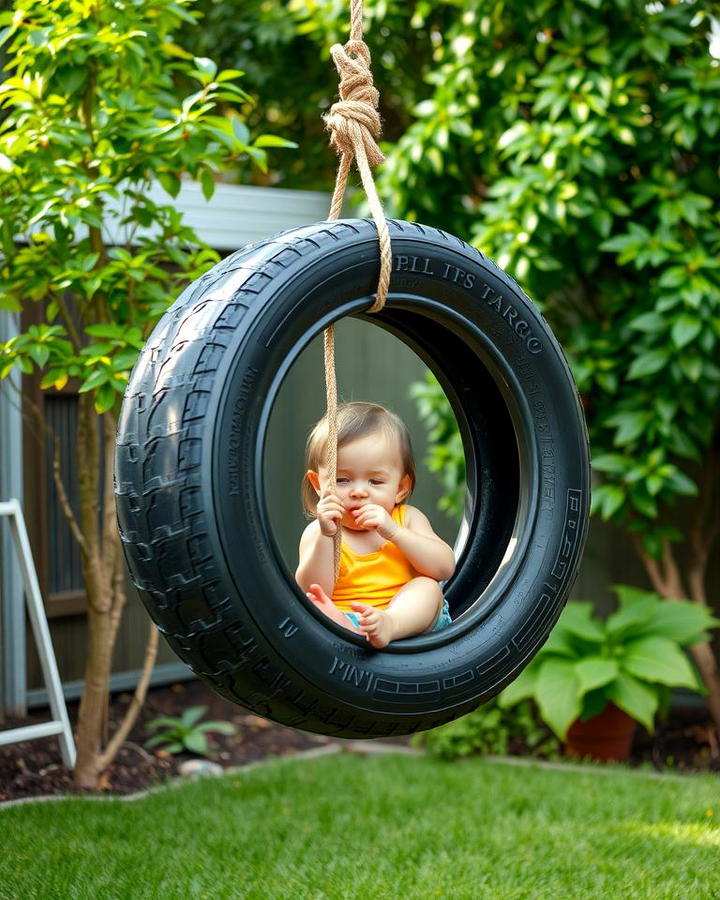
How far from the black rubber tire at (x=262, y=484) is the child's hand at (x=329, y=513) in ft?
0.58

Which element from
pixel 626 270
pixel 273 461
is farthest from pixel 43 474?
pixel 626 270

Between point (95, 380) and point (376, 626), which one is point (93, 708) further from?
point (376, 626)

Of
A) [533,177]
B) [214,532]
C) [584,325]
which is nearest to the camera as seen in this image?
[214,532]

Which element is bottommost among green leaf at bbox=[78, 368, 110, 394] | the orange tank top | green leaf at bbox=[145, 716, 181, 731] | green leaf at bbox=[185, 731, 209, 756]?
green leaf at bbox=[185, 731, 209, 756]

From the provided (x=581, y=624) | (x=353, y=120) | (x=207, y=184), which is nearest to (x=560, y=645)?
(x=581, y=624)

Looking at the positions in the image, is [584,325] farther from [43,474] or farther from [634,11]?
[43,474]

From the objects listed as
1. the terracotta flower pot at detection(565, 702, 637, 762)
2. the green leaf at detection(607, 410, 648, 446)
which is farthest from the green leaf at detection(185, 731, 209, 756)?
the green leaf at detection(607, 410, 648, 446)

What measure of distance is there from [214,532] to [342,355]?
4153mm

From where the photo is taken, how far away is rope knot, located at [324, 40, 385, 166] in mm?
2271

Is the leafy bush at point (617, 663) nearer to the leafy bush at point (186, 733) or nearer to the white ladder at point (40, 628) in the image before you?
the leafy bush at point (186, 733)

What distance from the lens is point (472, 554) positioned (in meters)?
2.49

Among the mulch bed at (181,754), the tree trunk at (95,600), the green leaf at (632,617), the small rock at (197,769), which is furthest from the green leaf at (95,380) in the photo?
the green leaf at (632,617)

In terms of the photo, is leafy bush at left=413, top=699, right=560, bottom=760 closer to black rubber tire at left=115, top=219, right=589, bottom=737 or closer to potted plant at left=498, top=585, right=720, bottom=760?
potted plant at left=498, top=585, right=720, bottom=760

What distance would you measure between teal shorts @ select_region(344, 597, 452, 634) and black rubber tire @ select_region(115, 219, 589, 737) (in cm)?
5
